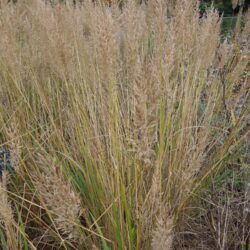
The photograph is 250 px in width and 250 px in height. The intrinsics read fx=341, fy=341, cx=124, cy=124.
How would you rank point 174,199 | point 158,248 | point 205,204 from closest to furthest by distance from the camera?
point 158,248 → point 174,199 → point 205,204

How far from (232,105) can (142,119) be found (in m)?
1.27

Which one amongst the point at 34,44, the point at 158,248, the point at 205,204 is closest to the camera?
the point at 158,248

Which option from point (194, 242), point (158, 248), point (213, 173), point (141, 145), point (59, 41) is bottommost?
point (194, 242)

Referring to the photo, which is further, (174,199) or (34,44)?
(34,44)

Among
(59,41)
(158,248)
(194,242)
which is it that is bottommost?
(194,242)

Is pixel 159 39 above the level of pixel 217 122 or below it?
above

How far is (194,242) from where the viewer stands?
1.43 metres

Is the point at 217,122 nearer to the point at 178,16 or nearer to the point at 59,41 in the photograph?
the point at 178,16

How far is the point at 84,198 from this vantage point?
1375 mm

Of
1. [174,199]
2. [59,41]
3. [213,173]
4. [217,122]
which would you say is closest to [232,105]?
[217,122]

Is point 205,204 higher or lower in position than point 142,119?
lower

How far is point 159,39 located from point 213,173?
759 mm

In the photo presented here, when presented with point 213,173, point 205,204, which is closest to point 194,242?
point 205,204

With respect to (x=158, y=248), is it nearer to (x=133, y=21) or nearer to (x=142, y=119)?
(x=142, y=119)
